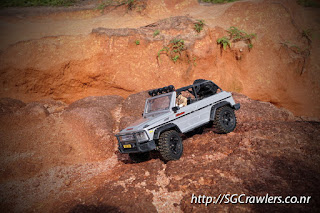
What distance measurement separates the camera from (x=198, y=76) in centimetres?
1317

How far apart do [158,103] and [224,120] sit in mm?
2332

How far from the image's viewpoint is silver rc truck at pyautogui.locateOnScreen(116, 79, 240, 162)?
5969 millimetres

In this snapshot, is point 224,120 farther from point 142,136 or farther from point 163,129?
point 142,136

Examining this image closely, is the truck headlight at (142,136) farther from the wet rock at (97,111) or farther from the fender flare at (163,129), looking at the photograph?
the wet rock at (97,111)

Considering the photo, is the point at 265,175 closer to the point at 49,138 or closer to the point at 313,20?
the point at 49,138

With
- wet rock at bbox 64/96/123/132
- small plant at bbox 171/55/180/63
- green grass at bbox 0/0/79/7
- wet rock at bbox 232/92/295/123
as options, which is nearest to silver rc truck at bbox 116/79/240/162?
wet rock at bbox 232/92/295/123

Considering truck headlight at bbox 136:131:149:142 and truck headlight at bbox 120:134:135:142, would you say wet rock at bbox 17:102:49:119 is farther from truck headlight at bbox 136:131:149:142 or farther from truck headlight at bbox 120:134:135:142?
truck headlight at bbox 136:131:149:142

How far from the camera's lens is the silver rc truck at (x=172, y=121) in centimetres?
597

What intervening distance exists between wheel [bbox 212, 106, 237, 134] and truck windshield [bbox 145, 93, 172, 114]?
173 centimetres

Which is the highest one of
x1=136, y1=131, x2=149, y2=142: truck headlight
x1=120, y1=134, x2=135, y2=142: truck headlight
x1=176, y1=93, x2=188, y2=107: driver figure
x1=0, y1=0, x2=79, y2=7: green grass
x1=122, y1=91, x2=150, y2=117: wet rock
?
x1=0, y1=0, x2=79, y2=7: green grass

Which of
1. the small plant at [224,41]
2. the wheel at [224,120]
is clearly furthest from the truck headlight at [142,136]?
the small plant at [224,41]

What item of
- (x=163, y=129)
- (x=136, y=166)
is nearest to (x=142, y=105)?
(x=136, y=166)

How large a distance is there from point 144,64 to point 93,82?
305cm

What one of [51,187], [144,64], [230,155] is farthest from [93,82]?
[230,155]
